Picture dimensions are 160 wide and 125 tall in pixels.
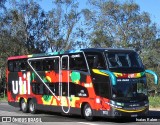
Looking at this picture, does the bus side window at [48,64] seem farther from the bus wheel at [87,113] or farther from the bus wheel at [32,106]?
the bus wheel at [87,113]

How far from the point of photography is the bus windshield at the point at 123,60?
1806 cm

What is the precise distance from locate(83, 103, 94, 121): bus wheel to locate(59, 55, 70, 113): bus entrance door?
53.7 inches

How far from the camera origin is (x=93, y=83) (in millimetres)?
18297

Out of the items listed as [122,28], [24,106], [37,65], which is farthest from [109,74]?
[122,28]

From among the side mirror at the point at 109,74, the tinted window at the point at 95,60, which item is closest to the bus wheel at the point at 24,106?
the tinted window at the point at 95,60

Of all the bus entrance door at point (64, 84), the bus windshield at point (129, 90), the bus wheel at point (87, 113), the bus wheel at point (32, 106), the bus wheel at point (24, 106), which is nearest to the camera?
the bus windshield at point (129, 90)

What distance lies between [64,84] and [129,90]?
3.90 m

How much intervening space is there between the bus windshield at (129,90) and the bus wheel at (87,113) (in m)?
1.64

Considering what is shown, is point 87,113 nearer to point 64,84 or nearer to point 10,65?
point 64,84

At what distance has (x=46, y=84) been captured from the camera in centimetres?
2205

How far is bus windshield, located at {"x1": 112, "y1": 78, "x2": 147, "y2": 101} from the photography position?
17656mm

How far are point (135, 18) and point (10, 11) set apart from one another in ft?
63.1

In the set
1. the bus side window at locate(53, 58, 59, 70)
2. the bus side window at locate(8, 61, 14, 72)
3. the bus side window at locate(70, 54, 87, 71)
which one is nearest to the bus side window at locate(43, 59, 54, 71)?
the bus side window at locate(53, 58, 59, 70)

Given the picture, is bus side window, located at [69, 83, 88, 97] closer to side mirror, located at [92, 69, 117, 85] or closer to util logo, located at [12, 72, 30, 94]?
side mirror, located at [92, 69, 117, 85]
